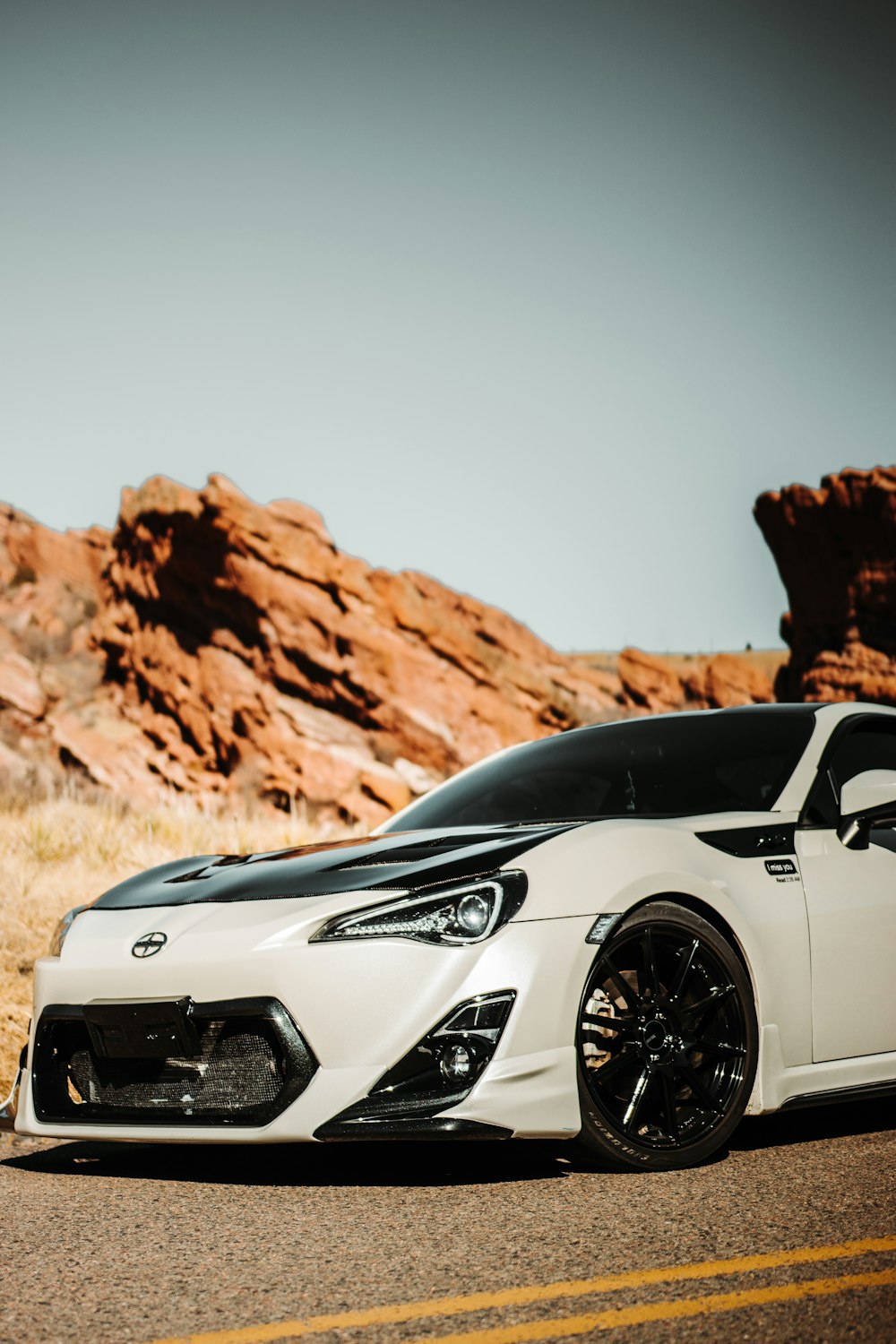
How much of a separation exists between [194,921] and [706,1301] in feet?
6.31

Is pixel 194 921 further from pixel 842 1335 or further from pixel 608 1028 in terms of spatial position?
pixel 842 1335

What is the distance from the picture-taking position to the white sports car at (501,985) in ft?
12.8

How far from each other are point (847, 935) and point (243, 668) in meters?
28.8

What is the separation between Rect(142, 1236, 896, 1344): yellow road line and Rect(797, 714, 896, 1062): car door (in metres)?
1.27

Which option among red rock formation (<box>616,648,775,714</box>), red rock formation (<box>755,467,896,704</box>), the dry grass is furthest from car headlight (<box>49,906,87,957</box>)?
red rock formation (<box>616,648,775,714</box>)

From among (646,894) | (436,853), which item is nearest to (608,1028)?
(646,894)

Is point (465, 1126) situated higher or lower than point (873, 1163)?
higher

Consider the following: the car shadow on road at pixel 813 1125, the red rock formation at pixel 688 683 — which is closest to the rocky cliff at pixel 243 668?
the red rock formation at pixel 688 683

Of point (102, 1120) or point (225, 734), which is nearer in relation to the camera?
point (102, 1120)

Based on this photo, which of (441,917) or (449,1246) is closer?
(449,1246)

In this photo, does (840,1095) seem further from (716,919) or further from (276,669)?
(276,669)

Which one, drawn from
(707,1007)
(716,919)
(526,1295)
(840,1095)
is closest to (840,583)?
(840,1095)

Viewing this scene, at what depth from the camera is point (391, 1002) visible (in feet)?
12.8

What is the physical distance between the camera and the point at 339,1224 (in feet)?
12.2
